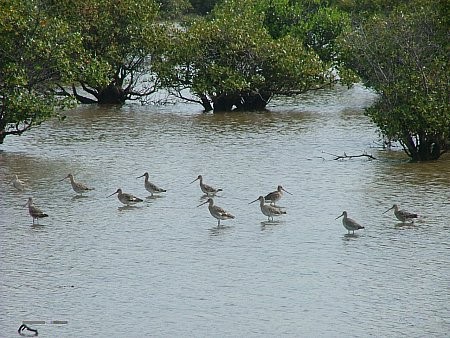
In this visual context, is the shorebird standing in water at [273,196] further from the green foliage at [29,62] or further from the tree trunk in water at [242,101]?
the tree trunk in water at [242,101]

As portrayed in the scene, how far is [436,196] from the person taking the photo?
1931 centimetres

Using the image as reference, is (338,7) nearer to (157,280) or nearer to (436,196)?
(436,196)

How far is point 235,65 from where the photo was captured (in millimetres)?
31219

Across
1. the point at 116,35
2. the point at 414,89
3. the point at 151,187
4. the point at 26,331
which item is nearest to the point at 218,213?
the point at 151,187

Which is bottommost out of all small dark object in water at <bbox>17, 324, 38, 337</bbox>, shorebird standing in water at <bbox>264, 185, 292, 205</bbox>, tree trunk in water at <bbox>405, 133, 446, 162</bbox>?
Result: small dark object in water at <bbox>17, 324, 38, 337</bbox>

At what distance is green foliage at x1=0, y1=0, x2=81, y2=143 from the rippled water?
3.29ft

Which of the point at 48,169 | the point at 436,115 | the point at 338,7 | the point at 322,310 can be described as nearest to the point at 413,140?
the point at 436,115

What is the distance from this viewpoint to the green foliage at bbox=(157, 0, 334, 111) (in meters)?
30.9

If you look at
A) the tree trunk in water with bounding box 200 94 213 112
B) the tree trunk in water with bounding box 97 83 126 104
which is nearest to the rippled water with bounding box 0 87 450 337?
the tree trunk in water with bounding box 200 94 213 112

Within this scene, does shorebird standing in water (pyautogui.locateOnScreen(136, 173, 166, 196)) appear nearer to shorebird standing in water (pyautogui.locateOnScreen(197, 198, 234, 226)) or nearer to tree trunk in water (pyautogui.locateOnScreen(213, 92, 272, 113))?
shorebird standing in water (pyautogui.locateOnScreen(197, 198, 234, 226))

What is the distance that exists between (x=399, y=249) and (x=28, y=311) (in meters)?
5.55

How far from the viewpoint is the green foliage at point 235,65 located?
3089 cm

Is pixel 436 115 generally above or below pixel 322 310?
above

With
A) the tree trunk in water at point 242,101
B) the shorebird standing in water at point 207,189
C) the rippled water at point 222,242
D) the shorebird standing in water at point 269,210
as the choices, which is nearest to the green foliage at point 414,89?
the rippled water at point 222,242
